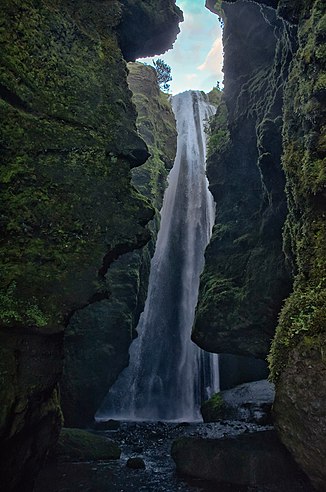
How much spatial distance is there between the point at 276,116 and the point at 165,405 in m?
16.6

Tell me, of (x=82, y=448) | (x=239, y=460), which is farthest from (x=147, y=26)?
(x=82, y=448)

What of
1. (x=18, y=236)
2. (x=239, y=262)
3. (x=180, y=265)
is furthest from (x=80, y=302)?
(x=180, y=265)

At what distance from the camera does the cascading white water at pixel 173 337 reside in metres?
20.6

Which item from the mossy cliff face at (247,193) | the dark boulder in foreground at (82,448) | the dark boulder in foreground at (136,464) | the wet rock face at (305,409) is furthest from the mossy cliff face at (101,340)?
the wet rock face at (305,409)

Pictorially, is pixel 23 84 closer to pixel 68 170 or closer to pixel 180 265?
pixel 68 170

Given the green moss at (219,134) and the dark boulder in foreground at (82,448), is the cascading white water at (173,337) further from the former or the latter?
the dark boulder in foreground at (82,448)

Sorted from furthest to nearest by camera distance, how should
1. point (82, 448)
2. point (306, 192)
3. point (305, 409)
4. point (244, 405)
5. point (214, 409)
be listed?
point (214, 409) < point (244, 405) < point (82, 448) < point (306, 192) < point (305, 409)

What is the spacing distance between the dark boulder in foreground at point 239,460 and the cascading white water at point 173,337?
36.5 feet

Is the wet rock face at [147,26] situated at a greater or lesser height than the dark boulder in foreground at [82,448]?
greater

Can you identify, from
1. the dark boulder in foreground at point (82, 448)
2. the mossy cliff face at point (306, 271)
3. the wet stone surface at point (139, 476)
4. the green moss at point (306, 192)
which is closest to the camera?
the mossy cliff face at point (306, 271)

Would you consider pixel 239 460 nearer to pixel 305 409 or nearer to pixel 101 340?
pixel 305 409

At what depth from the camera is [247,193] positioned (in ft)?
49.7

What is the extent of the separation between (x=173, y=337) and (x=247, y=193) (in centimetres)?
1138

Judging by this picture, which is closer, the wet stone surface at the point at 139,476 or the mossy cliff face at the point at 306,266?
the mossy cliff face at the point at 306,266
